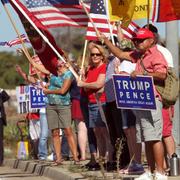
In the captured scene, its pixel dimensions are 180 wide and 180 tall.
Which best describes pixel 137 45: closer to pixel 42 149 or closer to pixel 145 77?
pixel 145 77

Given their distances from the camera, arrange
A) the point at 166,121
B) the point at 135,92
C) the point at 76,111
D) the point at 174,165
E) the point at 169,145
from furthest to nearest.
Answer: the point at 76,111 → the point at 174,165 → the point at 169,145 → the point at 166,121 → the point at 135,92

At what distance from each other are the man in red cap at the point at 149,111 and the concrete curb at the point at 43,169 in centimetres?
190

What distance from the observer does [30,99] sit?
65.0ft

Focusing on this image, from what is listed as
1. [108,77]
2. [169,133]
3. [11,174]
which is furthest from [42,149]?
[169,133]

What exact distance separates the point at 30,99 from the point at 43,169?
3.65 m

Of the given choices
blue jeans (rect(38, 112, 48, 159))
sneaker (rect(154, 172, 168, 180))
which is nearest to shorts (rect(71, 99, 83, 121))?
blue jeans (rect(38, 112, 48, 159))

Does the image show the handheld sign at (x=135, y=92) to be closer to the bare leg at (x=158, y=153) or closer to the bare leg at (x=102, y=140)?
the bare leg at (x=158, y=153)

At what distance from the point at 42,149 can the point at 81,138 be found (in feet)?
7.46

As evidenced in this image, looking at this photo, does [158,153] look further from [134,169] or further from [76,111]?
[76,111]

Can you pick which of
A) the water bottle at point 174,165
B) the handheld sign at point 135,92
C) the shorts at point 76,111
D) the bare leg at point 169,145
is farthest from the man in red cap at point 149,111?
the shorts at point 76,111

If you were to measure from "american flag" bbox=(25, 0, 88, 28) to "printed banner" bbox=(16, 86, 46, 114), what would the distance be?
15.2 feet

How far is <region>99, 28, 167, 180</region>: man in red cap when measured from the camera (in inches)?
455

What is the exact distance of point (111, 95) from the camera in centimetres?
1366

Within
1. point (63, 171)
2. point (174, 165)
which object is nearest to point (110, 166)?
point (63, 171)
